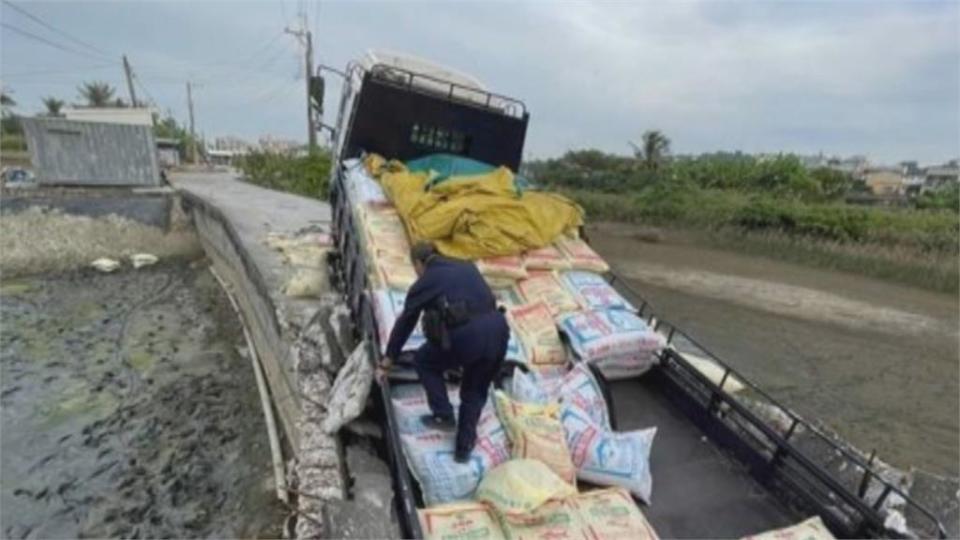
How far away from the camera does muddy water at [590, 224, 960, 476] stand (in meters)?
8.00

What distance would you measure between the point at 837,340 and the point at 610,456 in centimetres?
1087

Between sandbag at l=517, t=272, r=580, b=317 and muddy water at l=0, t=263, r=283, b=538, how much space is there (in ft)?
10.2

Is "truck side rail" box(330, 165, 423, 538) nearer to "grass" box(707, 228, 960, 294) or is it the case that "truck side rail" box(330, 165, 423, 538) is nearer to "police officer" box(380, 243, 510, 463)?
"police officer" box(380, 243, 510, 463)

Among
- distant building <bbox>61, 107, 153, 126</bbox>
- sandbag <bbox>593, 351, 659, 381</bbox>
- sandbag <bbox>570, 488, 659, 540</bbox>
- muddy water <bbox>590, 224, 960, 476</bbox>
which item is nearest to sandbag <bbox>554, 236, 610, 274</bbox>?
sandbag <bbox>593, 351, 659, 381</bbox>

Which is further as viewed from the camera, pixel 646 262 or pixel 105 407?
pixel 646 262

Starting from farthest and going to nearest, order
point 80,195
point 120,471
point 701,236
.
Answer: point 701,236 < point 80,195 < point 120,471

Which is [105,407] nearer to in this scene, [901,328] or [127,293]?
[127,293]

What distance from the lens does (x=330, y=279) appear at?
7309 mm

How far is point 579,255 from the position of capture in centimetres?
490

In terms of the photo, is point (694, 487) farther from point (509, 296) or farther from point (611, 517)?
point (509, 296)

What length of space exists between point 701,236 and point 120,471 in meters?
23.2

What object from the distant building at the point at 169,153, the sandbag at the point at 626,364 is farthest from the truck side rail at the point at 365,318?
the distant building at the point at 169,153

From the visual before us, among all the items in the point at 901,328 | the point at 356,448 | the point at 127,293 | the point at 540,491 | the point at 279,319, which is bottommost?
the point at 127,293

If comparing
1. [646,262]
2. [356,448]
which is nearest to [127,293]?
[356,448]
